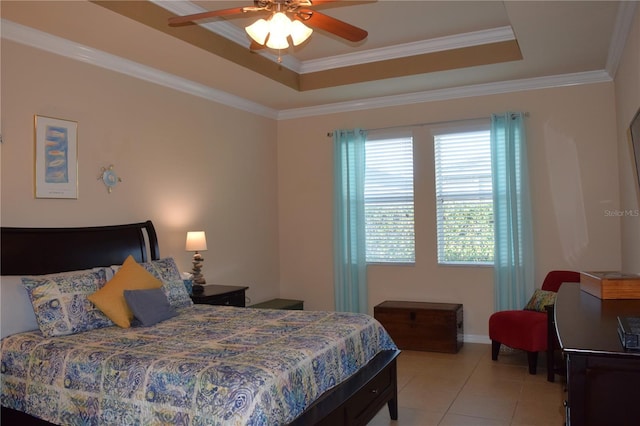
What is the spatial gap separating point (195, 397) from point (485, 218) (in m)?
4.15

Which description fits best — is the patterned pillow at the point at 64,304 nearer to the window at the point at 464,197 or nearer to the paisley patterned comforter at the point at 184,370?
the paisley patterned comforter at the point at 184,370

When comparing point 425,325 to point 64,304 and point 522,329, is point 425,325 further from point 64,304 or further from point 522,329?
point 64,304

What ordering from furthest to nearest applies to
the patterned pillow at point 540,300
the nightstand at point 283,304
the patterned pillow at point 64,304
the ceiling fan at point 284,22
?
the nightstand at point 283,304
the patterned pillow at point 540,300
the patterned pillow at point 64,304
the ceiling fan at point 284,22

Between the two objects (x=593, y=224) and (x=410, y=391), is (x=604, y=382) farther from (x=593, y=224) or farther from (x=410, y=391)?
(x=593, y=224)

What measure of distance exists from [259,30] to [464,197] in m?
3.52

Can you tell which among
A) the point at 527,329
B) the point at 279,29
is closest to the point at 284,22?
the point at 279,29

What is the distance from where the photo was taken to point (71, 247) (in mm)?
3822

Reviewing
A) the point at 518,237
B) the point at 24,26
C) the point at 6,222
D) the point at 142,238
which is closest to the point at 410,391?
the point at 518,237

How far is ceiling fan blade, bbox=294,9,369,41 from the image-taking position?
2.85 m

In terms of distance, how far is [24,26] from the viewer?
361 centimetres

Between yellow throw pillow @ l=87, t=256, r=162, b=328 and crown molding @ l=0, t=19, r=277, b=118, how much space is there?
1.73m

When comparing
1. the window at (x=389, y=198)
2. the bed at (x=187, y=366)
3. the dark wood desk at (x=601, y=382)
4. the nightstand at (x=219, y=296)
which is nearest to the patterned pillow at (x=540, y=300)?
the window at (x=389, y=198)

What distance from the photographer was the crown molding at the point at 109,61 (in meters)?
3.62

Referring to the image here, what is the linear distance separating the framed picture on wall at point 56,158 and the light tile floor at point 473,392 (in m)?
2.88
